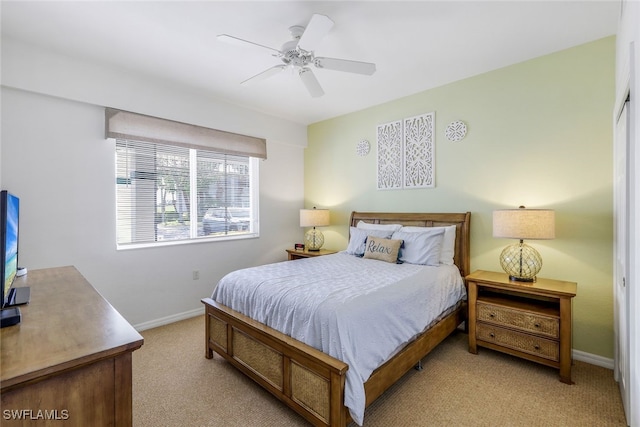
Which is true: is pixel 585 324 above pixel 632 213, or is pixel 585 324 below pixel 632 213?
below

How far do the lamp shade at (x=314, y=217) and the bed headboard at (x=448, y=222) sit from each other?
2.36 feet

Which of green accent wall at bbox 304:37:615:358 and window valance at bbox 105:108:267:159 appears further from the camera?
window valance at bbox 105:108:267:159

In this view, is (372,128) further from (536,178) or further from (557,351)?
(557,351)

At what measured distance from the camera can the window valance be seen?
307 cm

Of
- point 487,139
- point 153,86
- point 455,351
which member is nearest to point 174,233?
point 153,86

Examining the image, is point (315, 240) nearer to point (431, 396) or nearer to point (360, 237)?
point (360, 237)

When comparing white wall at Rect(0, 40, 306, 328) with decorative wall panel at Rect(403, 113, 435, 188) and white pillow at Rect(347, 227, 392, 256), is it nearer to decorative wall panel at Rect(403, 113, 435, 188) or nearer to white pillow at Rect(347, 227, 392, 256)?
white pillow at Rect(347, 227, 392, 256)

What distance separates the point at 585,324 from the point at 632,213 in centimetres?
151

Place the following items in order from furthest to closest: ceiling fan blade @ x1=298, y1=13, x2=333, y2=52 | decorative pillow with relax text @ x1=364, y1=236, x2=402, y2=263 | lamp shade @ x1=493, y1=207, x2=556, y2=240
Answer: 1. decorative pillow with relax text @ x1=364, y1=236, x2=402, y2=263
2. lamp shade @ x1=493, y1=207, x2=556, y2=240
3. ceiling fan blade @ x1=298, y1=13, x2=333, y2=52

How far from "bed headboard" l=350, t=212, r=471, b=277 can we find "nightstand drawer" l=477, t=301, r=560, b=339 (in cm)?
57

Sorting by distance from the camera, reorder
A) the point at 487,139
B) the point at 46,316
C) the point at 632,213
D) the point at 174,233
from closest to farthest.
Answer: the point at 46,316 → the point at 632,213 → the point at 487,139 → the point at 174,233

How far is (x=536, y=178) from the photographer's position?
2811 mm

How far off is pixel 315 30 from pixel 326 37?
0.55 metres

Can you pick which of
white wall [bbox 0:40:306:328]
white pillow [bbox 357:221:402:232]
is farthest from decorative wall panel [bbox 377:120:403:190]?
white wall [bbox 0:40:306:328]
